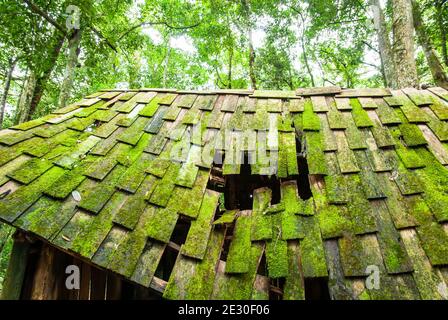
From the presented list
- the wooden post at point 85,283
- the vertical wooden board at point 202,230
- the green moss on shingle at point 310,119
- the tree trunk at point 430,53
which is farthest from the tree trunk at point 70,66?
the tree trunk at point 430,53

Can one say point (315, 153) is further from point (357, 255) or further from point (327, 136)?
point (357, 255)

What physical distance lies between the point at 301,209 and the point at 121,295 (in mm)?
2658

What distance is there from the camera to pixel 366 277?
5.99 ft

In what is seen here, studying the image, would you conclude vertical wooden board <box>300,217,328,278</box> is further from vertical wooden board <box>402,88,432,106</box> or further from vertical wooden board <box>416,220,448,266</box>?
vertical wooden board <box>402,88,432,106</box>

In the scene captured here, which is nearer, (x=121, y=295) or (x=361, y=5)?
(x=121, y=295)

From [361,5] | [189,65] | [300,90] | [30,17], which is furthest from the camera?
[189,65]

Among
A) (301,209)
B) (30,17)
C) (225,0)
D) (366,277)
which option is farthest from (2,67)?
(366,277)

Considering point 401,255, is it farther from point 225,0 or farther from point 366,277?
point 225,0

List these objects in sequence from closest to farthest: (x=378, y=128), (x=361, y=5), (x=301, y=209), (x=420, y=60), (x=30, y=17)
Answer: (x=301, y=209) → (x=378, y=128) → (x=30, y=17) → (x=361, y=5) → (x=420, y=60)

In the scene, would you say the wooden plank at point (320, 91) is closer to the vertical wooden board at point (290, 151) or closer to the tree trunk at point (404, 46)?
the vertical wooden board at point (290, 151)

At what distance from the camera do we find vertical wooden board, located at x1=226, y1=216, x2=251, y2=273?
203 cm

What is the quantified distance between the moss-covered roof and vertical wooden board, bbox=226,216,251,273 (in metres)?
0.01

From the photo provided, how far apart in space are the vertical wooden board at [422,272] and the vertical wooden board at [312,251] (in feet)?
2.06

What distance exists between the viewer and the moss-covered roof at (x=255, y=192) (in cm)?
195
